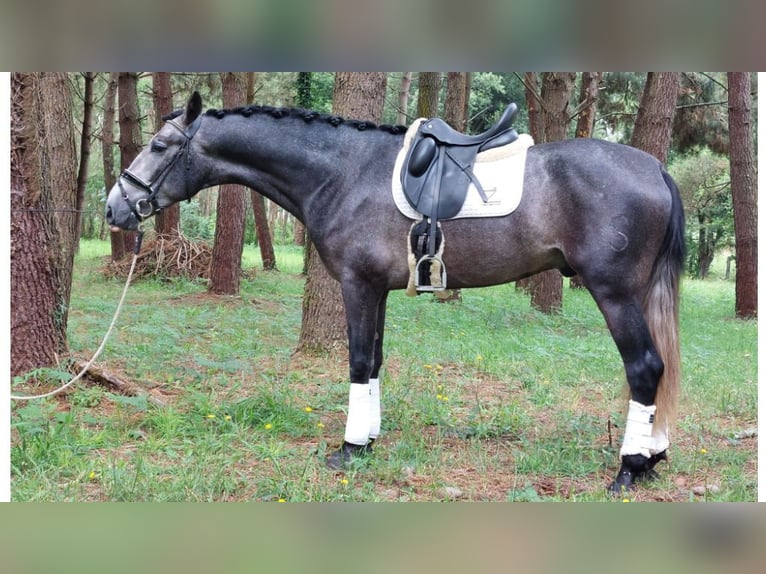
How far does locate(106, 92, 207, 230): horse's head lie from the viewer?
4.32 metres

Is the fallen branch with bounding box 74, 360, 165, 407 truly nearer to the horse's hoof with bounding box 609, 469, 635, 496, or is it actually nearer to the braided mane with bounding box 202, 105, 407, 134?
the braided mane with bounding box 202, 105, 407, 134

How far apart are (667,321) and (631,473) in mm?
984

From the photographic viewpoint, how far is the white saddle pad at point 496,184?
4043 millimetres

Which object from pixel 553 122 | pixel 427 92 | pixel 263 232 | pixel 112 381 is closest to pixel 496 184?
pixel 112 381

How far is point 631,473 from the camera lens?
402 centimetres

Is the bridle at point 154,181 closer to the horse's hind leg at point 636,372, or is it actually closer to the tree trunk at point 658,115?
the horse's hind leg at point 636,372

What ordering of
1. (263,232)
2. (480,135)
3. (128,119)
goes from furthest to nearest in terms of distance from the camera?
(263,232) → (128,119) → (480,135)

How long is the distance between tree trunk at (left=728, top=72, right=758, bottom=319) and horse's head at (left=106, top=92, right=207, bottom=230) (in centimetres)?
1148

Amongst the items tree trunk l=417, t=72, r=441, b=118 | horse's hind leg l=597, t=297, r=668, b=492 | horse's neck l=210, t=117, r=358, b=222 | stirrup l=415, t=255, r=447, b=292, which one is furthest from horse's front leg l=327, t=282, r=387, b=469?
tree trunk l=417, t=72, r=441, b=118

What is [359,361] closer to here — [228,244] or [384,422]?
[384,422]

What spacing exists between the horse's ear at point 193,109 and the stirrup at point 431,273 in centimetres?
180
